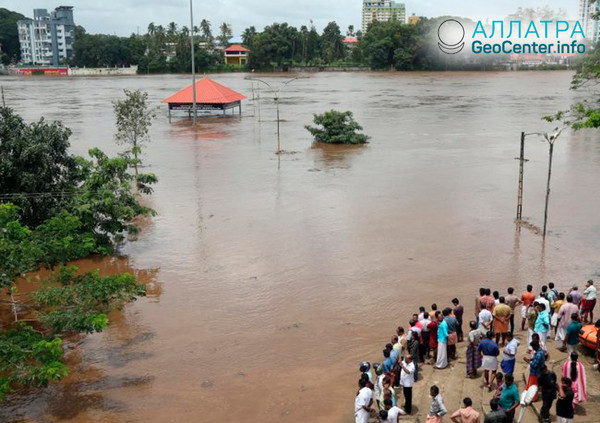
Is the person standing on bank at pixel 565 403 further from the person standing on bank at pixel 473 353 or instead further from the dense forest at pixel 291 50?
the dense forest at pixel 291 50

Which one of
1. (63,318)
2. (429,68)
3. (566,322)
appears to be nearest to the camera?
(63,318)

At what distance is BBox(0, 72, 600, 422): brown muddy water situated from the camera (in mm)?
11703

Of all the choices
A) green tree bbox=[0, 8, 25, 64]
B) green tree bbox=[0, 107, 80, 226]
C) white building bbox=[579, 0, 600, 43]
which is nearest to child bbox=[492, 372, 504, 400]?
white building bbox=[579, 0, 600, 43]

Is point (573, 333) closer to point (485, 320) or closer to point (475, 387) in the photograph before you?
point (485, 320)

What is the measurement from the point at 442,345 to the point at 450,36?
375ft

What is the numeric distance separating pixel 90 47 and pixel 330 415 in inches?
5206

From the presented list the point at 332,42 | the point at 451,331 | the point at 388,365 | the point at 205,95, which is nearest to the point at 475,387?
the point at 451,331

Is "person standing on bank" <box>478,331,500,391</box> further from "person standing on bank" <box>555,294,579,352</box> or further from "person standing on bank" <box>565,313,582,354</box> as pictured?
"person standing on bank" <box>555,294,579,352</box>

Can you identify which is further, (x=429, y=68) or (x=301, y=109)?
(x=429, y=68)

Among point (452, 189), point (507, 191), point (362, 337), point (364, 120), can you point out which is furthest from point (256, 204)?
point (364, 120)

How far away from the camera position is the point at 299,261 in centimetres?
1795

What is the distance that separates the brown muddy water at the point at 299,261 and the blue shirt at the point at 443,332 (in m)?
1.89

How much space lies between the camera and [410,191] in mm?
25641

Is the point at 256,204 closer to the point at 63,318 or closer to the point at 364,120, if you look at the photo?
the point at 63,318
